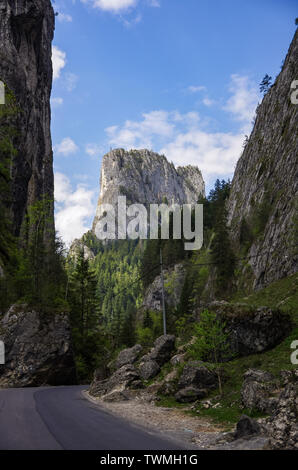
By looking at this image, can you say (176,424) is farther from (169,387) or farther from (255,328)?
(255,328)

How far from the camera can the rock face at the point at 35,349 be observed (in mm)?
28438

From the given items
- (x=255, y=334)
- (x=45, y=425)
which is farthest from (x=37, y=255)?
(x=45, y=425)

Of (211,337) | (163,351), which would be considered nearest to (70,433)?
(211,337)

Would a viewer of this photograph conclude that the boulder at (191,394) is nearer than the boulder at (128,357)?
Yes

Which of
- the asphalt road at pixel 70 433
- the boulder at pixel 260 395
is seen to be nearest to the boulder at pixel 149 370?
the boulder at pixel 260 395

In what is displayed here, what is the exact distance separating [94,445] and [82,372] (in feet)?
120

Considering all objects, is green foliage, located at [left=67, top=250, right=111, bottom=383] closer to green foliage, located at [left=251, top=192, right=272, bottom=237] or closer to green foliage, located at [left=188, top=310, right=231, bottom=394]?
green foliage, located at [left=251, top=192, right=272, bottom=237]

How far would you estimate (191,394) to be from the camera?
15.3 meters

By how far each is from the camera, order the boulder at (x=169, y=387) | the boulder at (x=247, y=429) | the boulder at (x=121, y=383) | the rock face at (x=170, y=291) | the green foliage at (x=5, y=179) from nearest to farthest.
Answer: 1. the boulder at (x=247, y=429)
2. the green foliage at (x=5, y=179)
3. the boulder at (x=169, y=387)
4. the boulder at (x=121, y=383)
5. the rock face at (x=170, y=291)

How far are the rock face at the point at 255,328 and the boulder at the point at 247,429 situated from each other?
1036 cm

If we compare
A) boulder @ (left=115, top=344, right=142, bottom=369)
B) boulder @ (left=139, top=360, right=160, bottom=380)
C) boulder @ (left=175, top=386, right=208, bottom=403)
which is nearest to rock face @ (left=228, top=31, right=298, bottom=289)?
boulder @ (left=139, top=360, right=160, bottom=380)

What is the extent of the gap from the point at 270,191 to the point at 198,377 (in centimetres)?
3546

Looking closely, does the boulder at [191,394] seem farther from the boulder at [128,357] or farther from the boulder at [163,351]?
the boulder at [128,357]

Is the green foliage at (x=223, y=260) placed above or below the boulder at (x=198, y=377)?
above
